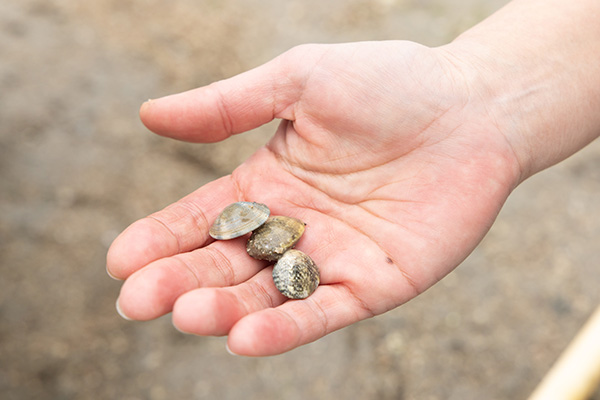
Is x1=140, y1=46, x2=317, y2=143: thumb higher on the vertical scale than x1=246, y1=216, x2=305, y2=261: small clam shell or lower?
higher

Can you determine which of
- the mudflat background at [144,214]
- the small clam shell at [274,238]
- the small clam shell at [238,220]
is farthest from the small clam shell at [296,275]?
the mudflat background at [144,214]

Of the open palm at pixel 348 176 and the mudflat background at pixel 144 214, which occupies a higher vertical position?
the open palm at pixel 348 176

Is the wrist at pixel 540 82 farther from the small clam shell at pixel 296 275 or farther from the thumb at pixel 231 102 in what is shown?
the small clam shell at pixel 296 275

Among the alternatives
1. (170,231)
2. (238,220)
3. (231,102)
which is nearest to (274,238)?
(238,220)

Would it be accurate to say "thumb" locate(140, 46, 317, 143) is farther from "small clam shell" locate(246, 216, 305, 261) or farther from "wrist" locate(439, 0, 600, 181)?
"wrist" locate(439, 0, 600, 181)

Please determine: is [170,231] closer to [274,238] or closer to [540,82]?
[274,238]

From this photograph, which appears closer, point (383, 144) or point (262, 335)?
point (262, 335)

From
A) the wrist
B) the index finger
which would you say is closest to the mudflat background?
the index finger
